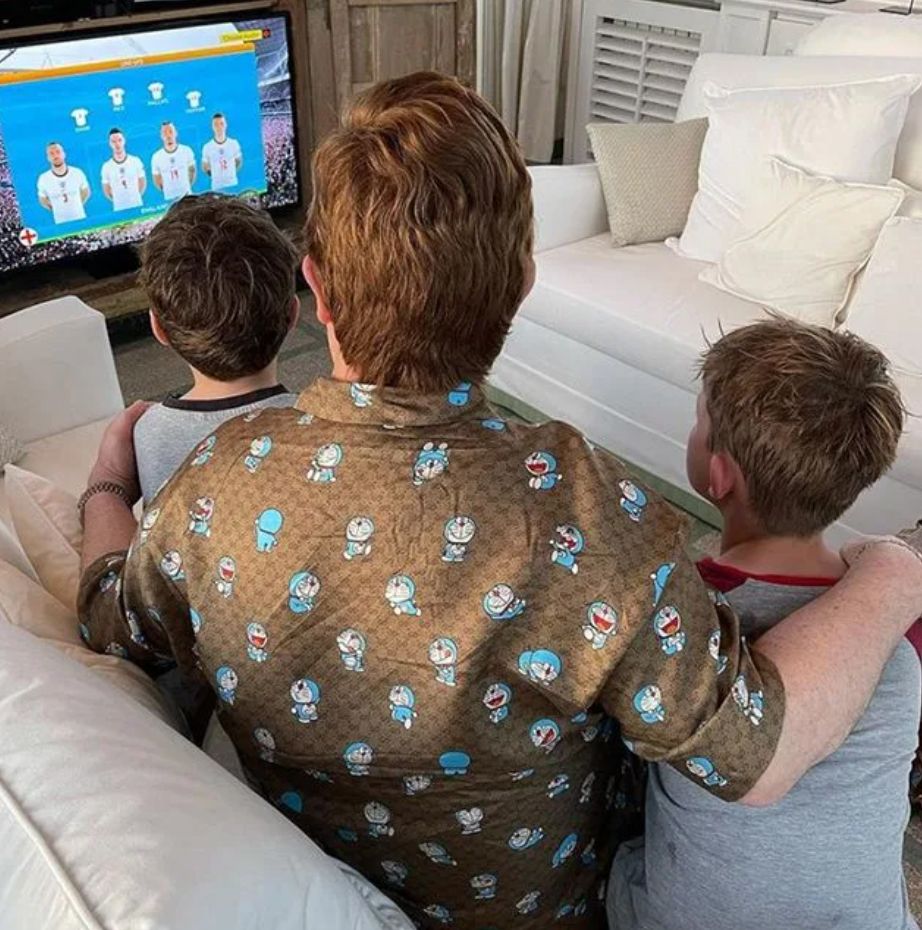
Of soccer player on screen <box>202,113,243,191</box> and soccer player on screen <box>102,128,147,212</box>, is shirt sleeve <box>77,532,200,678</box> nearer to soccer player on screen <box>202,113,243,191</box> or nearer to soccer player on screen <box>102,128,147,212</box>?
soccer player on screen <box>102,128,147,212</box>

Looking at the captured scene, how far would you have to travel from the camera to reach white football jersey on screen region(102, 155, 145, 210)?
117 inches

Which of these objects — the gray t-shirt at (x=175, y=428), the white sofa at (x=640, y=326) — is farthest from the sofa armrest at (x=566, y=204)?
the gray t-shirt at (x=175, y=428)

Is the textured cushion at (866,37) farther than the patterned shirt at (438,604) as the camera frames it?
Yes

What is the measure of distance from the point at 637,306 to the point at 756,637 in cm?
155

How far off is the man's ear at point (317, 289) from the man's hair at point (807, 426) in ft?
1.59

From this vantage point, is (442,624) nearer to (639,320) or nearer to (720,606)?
(720,606)

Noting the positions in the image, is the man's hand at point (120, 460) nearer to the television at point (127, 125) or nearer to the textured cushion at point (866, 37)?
the television at point (127, 125)

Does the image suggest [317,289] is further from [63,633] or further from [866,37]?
[866,37]

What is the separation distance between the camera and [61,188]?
9.53ft

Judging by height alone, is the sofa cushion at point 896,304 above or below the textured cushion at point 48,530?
below

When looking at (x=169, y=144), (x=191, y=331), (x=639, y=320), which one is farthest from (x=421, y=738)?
(x=169, y=144)

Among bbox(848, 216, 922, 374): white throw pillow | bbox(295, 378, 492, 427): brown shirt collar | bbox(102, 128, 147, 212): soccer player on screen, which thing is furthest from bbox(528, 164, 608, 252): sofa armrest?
bbox(295, 378, 492, 427): brown shirt collar

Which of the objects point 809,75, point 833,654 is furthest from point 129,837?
point 809,75

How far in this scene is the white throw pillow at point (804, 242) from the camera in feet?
7.41
